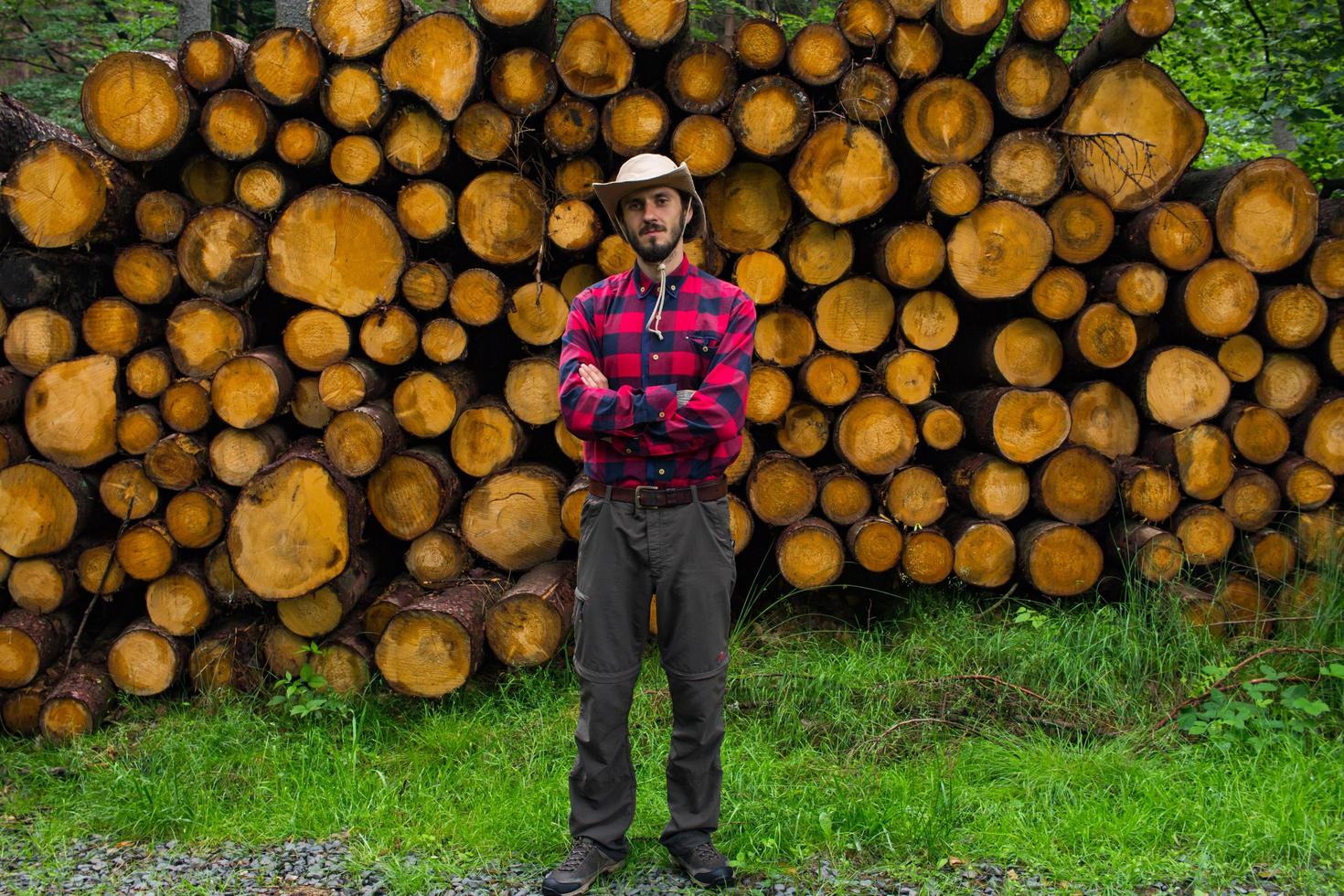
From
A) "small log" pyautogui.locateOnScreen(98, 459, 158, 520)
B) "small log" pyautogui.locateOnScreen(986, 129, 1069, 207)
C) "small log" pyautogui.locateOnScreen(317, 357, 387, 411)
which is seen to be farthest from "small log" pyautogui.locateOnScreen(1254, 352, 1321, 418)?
"small log" pyautogui.locateOnScreen(98, 459, 158, 520)

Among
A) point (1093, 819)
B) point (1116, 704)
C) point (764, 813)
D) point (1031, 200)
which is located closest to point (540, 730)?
point (764, 813)

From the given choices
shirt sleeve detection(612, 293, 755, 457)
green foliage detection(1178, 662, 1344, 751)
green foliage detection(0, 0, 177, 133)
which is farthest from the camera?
green foliage detection(0, 0, 177, 133)

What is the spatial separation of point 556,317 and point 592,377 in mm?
1541

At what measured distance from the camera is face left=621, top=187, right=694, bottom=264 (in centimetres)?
312

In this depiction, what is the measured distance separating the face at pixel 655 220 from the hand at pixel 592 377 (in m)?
0.39

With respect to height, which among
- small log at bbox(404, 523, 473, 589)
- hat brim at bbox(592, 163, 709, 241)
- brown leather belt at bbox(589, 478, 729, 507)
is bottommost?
small log at bbox(404, 523, 473, 589)

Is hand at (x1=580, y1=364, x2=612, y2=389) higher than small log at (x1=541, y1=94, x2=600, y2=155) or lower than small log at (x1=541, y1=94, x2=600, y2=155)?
lower

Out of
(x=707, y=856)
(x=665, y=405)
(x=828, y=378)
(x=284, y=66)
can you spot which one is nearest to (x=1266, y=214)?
(x=828, y=378)

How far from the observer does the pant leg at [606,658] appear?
314cm

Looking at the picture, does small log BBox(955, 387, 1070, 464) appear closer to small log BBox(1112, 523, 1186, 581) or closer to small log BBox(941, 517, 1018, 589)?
small log BBox(941, 517, 1018, 589)

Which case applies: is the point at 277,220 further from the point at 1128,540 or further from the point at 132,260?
the point at 1128,540

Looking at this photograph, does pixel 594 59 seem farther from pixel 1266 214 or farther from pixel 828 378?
pixel 1266 214

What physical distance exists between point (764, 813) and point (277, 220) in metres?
3.30

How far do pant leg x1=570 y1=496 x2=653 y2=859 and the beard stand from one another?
2.61ft
